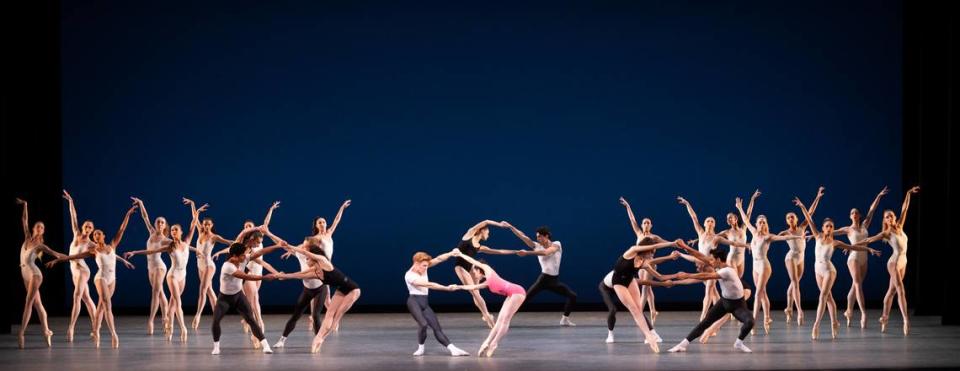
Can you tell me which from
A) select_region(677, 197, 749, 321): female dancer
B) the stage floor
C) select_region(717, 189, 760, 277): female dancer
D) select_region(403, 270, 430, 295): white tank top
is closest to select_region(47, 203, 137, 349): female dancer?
the stage floor

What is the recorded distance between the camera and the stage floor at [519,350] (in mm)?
10234

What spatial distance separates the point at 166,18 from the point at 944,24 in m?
11.2

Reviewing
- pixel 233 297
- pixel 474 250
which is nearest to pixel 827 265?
pixel 474 250

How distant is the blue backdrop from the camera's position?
17266mm

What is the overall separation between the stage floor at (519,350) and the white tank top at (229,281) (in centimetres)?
64

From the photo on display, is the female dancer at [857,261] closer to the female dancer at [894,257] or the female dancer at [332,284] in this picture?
the female dancer at [894,257]

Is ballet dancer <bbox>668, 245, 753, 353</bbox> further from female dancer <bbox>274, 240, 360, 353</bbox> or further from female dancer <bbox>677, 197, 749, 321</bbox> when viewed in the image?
female dancer <bbox>274, 240, 360, 353</bbox>

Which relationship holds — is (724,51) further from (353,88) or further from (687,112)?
(353,88)

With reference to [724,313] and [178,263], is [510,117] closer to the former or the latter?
[178,263]

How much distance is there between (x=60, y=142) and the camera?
16984 mm

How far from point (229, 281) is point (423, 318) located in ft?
6.56

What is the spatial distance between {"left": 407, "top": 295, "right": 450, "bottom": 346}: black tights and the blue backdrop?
6.22m

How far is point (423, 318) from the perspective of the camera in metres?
10.9

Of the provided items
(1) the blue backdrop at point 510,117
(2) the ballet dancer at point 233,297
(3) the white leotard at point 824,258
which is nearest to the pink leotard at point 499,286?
(2) the ballet dancer at point 233,297
